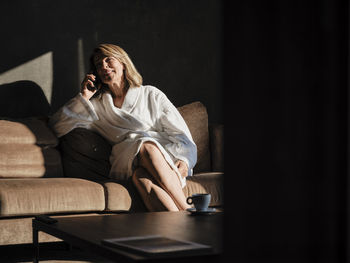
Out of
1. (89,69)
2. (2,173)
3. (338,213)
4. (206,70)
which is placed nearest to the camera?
(338,213)

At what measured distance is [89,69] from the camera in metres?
3.91

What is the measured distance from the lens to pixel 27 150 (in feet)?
10.1

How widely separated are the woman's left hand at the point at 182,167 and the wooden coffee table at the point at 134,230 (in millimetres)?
1070

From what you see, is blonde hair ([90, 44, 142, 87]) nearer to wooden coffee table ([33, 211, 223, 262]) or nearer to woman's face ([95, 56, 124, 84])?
woman's face ([95, 56, 124, 84])

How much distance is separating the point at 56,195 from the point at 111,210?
Result: 0.29 meters

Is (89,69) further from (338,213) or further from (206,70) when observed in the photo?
(338,213)

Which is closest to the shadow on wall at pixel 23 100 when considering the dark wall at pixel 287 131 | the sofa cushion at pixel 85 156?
the sofa cushion at pixel 85 156

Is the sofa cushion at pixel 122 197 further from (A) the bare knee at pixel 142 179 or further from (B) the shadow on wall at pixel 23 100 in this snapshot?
(B) the shadow on wall at pixel 23 100

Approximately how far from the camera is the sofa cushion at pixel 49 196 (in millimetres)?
2543

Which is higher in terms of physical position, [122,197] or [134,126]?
[134,126]

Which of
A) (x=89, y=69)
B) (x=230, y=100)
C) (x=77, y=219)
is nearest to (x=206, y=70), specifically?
(x=89, y=69)

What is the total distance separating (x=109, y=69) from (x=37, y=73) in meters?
0.62

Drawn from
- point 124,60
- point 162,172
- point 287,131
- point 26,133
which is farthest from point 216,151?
point 287,131

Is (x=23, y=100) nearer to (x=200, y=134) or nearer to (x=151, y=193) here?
(x=200, y=134)
